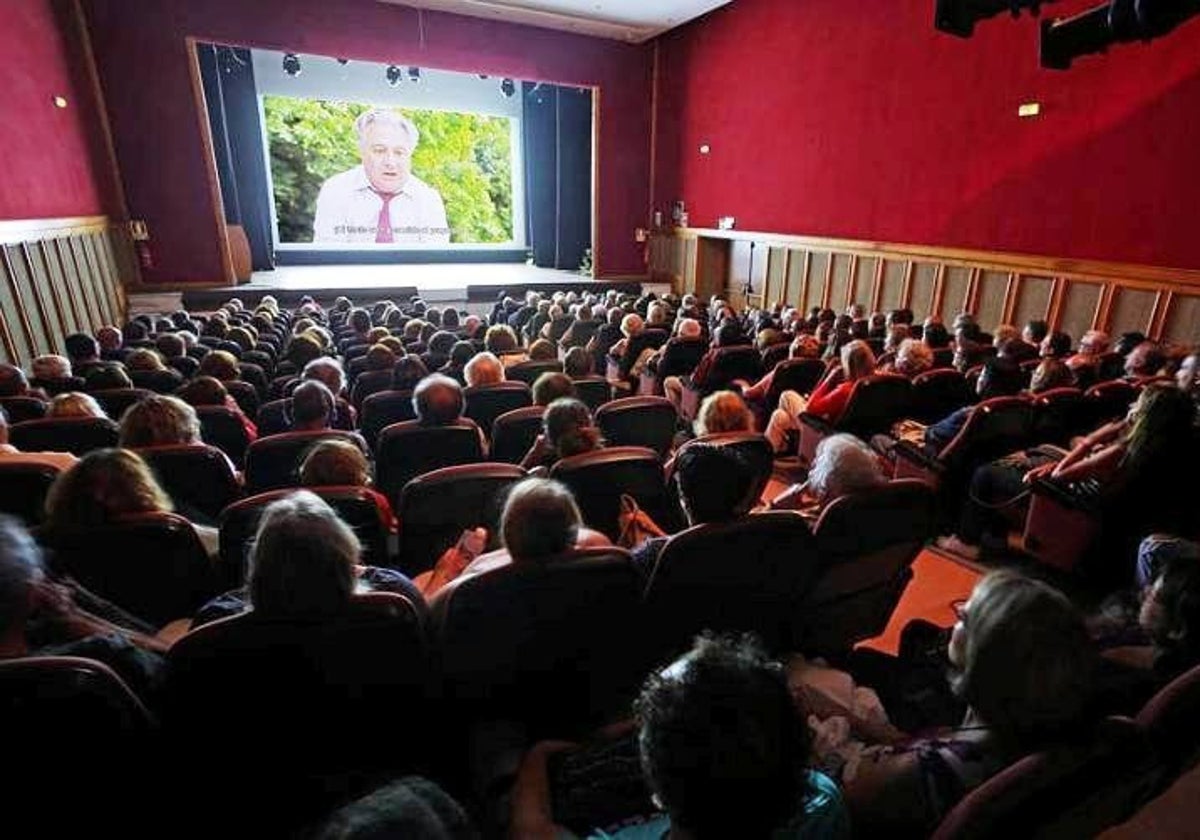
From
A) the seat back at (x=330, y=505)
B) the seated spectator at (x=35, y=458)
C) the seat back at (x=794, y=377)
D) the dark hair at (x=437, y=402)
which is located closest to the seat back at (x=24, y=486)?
the seated spectator at (x=35, y=458)

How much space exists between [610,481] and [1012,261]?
23.1 feet

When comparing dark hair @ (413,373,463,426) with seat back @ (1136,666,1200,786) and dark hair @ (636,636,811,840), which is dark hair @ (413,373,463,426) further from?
seat back @ (1136,666,1200,786)

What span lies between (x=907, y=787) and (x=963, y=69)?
354 inches

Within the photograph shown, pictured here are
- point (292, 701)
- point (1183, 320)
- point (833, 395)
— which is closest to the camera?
point (292, 701)

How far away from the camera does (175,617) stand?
2.03 meters

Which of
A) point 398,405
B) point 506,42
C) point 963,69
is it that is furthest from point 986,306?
point 506,42

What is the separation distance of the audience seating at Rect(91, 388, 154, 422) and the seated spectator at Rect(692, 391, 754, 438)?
10.9 feet

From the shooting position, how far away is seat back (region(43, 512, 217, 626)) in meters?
1.81

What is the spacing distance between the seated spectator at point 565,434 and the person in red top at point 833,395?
5.66 ft

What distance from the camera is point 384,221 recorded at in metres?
14.4

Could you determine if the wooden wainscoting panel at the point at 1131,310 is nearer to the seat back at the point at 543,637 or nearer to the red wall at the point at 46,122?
the seat back at the point at 543,637

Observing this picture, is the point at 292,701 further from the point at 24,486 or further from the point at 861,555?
the point at 24,486

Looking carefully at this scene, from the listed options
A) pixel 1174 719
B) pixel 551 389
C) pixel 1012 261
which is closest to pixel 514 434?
pixel 551 389

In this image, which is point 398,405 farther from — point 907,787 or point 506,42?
point 506,42
